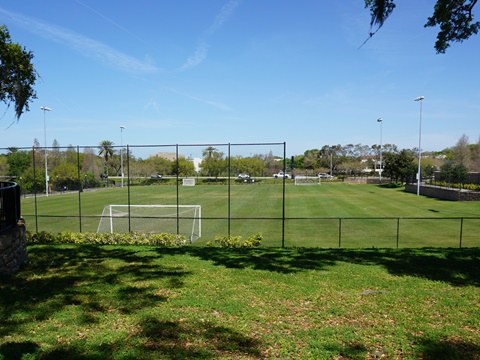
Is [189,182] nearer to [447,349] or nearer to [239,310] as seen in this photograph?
[239,310]

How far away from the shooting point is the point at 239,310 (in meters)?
4.96

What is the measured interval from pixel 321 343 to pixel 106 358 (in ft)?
8.18

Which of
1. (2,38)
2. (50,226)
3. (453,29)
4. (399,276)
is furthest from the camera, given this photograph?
(50,226)

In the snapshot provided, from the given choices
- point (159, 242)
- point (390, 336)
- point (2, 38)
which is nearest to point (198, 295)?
point (390, 336)

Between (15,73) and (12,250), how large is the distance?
1070 cm

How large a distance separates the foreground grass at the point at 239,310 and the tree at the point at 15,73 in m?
9.39

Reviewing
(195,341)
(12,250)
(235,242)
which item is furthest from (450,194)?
(12,250)

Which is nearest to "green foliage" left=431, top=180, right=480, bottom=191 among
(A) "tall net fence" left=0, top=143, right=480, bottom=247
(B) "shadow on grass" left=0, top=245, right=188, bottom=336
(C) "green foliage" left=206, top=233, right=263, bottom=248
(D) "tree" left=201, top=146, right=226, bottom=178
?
(A) "tall net fence" left=0, top=143, right=480, bottom=247

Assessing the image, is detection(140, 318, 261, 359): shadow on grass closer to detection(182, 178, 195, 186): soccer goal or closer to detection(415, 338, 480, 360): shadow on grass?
detection(415, 338, 480, 360): shadow on grass

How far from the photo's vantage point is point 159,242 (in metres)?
13.6

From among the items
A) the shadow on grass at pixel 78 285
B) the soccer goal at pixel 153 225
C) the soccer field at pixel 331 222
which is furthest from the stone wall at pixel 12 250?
the soccer goal at pixel 153 225

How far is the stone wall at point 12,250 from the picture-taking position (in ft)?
20.0

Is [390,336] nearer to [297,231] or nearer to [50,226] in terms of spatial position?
[297,231]

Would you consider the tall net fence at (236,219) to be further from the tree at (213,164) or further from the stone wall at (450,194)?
the stone wall at (450,194)
